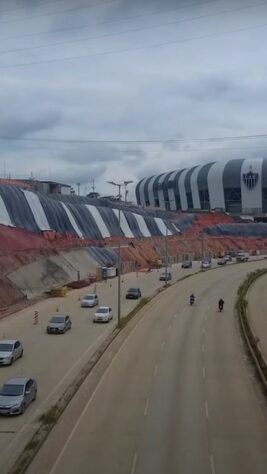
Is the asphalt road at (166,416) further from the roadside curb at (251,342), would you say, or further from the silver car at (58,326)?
the silver car at (58,326)

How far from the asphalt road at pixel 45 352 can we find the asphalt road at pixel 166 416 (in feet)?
3.79

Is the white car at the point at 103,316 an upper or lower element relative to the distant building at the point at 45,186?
lower

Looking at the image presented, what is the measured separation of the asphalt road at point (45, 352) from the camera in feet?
63.6

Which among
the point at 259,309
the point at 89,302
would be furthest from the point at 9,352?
the point at 259,309

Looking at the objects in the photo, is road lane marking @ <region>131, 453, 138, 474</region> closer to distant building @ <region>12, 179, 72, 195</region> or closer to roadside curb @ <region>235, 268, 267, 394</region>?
roadside curb @ <region>235, 268, 267, 394</region>

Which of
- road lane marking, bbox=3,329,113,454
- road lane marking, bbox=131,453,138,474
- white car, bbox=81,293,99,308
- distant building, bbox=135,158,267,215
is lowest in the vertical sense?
road lane marking, bbox=131,453,138,474

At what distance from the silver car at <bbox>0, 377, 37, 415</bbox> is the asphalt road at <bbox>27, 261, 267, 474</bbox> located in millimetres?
1744

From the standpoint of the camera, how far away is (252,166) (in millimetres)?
186250

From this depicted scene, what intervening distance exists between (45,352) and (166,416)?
46.0 feet

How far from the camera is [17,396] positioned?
70.5 ft

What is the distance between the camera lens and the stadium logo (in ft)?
602

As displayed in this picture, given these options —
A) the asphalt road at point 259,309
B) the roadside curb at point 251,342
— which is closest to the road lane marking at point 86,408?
the roadside curb at point 251,342

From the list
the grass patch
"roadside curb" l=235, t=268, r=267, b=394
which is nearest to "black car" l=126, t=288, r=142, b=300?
"roadside curb" l=235, t=268, r=267, b=394

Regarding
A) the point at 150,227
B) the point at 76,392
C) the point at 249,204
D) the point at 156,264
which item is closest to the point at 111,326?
the point at 76,392
